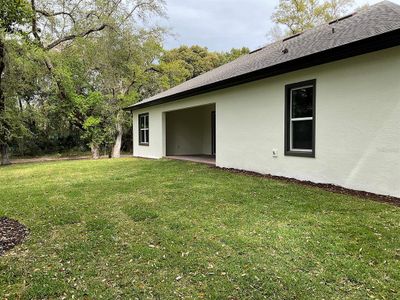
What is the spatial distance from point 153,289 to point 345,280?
1.71m

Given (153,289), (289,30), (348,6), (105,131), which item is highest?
(348,6)

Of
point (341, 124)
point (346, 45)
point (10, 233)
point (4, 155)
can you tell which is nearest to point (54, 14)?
point (4, 155)

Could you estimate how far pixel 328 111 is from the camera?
6.37m

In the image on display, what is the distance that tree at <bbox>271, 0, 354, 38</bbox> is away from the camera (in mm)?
29781

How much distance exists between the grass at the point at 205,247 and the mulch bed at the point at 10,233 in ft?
0.42

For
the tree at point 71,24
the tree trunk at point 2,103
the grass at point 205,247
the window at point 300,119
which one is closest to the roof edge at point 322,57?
the window at point 300,119

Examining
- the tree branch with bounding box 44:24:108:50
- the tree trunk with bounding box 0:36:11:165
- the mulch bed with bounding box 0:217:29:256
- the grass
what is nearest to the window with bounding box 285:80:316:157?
the grass

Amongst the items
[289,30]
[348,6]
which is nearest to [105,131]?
[289,30]

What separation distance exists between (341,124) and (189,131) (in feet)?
32.9

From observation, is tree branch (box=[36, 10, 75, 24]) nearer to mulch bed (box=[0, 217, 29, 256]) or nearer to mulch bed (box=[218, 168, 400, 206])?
mulch bed (box=[0, 217, 29, 256])

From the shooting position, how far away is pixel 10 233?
407cm

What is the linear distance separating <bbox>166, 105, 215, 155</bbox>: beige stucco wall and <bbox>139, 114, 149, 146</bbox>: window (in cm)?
112

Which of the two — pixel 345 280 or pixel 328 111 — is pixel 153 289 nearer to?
pixel 345 280

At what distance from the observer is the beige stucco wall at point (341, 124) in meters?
5.33
